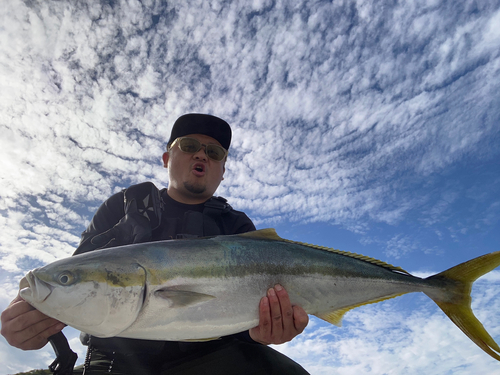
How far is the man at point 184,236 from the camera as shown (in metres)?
2.99

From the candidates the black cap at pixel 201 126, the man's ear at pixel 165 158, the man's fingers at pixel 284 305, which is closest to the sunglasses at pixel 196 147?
the black cap at pixel 201 126

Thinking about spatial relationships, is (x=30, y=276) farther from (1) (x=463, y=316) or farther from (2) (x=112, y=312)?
(1) (x=463, y=316)

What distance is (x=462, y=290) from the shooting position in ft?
11.8

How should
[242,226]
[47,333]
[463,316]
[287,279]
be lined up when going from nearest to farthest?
[47,333] < [287,279] < [463,316] < [242,226]

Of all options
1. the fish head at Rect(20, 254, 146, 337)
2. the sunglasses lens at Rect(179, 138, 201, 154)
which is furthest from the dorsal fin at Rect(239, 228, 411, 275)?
the sunglasses lens at Rect(179, 138, 201, 154)

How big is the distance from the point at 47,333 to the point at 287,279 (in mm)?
2535

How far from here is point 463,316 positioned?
354 cm

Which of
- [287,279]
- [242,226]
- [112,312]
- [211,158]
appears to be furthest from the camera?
[211,158]

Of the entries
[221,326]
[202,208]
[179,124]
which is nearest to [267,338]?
[221,326]

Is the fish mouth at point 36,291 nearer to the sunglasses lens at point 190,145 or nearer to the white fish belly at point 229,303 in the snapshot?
the white fish belly at point 229,303

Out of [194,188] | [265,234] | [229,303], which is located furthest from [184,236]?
[229,303]

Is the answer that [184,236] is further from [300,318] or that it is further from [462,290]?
[462,290]

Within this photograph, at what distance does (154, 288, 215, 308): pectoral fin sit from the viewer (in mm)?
2719

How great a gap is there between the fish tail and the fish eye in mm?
4221
